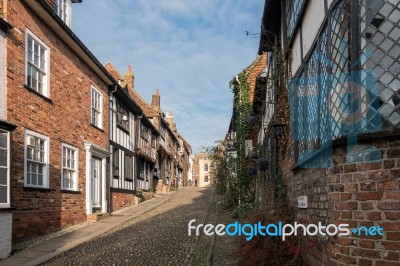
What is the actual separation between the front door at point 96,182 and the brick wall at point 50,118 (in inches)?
34.2

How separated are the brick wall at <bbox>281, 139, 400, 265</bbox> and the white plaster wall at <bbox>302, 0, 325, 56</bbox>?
2.20 meters

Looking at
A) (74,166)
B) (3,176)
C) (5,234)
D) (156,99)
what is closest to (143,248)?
(5,234)

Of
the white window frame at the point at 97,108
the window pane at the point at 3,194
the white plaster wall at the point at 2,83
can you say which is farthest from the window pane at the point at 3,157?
the white window frame at the point at 97,108

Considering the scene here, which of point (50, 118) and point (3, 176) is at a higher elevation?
point (50, 118)

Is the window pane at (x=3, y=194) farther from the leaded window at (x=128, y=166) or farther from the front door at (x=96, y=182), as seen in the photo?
the leaded window at (x=128, y=166)

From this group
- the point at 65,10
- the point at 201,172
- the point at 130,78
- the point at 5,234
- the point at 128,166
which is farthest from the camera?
the point at 201,172

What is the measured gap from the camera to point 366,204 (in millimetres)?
3975

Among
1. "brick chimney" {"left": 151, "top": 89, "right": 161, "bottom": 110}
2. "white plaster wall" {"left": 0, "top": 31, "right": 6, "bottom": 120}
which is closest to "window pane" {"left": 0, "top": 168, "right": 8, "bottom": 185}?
"white plaster wall" {"left": 0, "top": 31, "right": 6, "bottom": 120}

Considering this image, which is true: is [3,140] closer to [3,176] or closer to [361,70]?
[3,176]

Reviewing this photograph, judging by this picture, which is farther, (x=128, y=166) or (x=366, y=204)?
(x=128, y=166)

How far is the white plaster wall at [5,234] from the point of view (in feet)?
27.6

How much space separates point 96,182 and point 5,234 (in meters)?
7.59

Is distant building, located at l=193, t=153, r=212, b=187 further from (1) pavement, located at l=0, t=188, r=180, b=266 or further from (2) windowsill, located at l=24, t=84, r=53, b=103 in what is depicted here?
(2) windowsill, located at l=24, t=84, r=53, b=103

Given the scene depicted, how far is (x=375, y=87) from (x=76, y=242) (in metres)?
8.57
